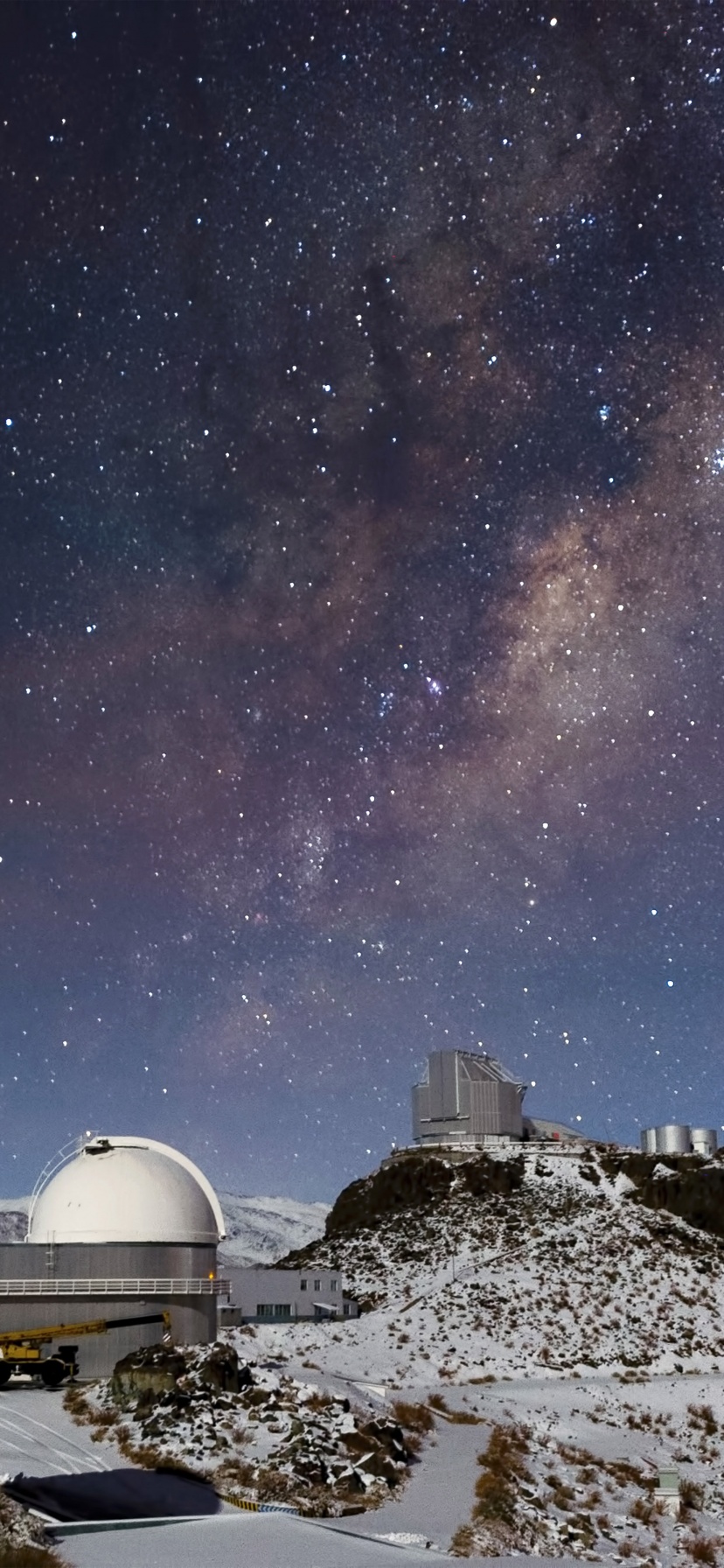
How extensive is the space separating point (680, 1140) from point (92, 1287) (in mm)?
58907

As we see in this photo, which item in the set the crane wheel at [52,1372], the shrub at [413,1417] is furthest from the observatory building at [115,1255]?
the shrub at [413,1417]

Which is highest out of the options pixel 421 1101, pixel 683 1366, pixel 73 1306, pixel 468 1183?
pixel 421 1101

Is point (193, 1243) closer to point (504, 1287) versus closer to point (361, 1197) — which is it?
point (504, 1287)

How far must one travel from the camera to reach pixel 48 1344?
3406 cm

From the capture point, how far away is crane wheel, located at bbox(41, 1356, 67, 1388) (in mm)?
30984

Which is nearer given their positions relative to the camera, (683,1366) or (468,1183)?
(683,1366)

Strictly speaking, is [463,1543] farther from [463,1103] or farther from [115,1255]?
[463,1103]

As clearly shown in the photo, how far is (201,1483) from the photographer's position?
20.1m

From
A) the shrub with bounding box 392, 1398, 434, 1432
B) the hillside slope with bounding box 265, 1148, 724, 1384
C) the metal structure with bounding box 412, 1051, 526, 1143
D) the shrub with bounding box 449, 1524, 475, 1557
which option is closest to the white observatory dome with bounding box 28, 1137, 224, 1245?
the hillside slope with bounding box 265, 1148, 724, 1384

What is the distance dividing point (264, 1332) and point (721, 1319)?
2176 centimetres

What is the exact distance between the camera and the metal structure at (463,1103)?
85.9m

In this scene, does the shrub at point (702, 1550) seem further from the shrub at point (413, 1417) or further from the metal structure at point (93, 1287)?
the metal structure at point (93, 1287)

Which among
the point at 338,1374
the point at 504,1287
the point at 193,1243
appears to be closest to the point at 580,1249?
the point at 504,1287

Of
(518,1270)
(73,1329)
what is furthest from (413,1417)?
(518,1270)
